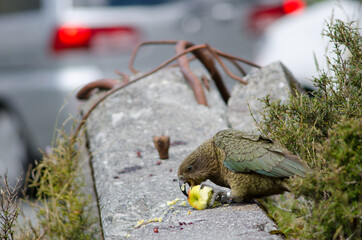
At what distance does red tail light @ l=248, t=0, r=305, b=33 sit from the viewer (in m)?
6.32

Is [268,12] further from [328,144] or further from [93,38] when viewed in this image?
[328,144]

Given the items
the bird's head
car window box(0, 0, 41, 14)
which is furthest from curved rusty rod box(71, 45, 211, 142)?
car window box(0, 0, 41, 14)

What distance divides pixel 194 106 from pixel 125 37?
199cm

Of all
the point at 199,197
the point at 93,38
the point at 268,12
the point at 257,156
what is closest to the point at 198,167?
the point at 199,197

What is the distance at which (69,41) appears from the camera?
5.49m

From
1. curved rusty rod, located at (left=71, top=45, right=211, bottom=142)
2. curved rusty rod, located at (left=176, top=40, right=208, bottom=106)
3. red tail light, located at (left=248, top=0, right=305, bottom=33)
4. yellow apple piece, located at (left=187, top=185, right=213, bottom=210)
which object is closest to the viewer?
yellow apple piece, located at (left=187, top=185, right=213, bottom=210)

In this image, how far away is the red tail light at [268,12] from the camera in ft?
20.7

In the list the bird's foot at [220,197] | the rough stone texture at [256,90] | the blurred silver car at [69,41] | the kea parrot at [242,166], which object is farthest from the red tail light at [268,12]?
the bird's foot at [220,197]

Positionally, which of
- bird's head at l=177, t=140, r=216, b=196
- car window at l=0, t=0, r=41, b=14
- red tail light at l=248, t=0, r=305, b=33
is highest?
car window at l=0, t=0, r=41, b=14

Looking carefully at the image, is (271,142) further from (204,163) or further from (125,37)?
(125,37)

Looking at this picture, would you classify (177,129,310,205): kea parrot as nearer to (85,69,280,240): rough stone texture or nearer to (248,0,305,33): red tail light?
(85,69,280,240): rough stone texture

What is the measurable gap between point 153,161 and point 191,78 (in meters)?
0.99

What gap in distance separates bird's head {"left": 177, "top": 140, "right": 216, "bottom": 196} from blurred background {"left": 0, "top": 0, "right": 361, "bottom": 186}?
8.96 feet

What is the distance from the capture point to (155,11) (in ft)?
18.7
